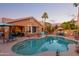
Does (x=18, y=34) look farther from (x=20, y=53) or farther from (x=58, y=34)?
(x=58, y=34)

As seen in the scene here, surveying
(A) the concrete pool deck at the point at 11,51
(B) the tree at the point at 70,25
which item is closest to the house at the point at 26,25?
(A) the concrete pool deck at the point at 11,51

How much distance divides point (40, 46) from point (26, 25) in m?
0.41

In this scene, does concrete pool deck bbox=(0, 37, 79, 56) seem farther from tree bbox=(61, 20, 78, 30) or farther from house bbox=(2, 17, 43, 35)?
tree bbox=(61, 20, 78, 30)

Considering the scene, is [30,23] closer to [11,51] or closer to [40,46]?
[40,46]

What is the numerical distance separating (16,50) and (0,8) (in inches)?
28.8

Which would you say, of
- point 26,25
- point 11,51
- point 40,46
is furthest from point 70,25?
point 11,51

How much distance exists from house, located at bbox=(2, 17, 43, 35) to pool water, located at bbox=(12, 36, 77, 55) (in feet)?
0.53

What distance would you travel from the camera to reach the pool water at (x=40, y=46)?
3.96 m

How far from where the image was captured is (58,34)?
3977 mm

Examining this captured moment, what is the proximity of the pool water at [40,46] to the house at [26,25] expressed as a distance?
163 millimetres

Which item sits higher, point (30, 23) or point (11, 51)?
point (30, 23)

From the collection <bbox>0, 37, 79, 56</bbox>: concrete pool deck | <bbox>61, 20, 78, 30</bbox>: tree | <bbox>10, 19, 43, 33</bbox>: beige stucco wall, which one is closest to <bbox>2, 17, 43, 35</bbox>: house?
<bbox>10, 19, 43, 33</bbox>: beige stucco wall

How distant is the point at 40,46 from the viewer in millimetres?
3990

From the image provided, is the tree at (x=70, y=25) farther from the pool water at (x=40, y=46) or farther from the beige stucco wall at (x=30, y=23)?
the beige stucco wall at (x=30, y=23)
